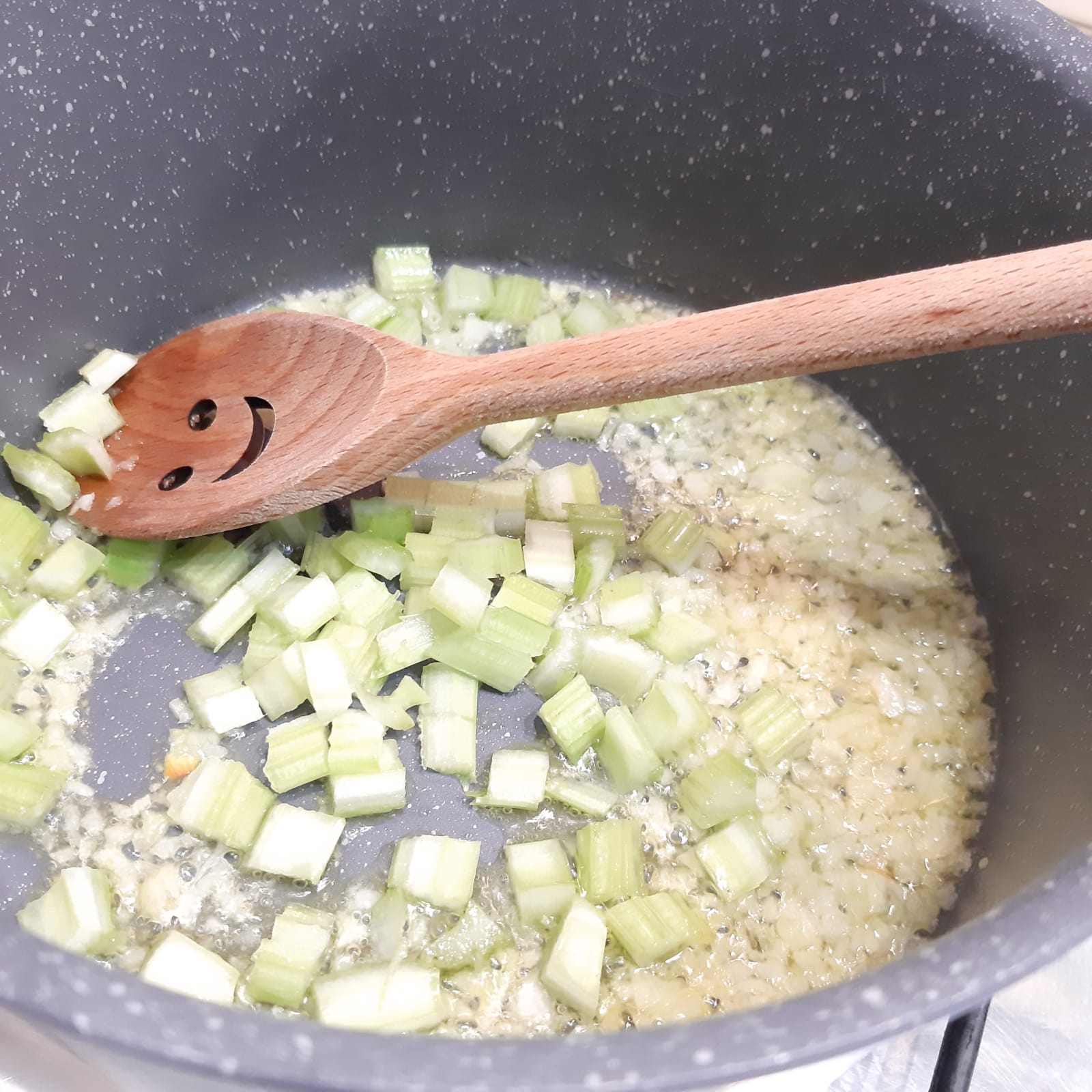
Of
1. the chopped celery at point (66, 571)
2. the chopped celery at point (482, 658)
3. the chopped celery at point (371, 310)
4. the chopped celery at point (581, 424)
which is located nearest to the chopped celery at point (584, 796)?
the chopped celery at point (482, 658)

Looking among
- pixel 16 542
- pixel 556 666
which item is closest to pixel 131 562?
pixel 16 542

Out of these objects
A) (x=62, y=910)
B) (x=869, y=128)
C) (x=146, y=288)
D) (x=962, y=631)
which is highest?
(x=146, y=288)

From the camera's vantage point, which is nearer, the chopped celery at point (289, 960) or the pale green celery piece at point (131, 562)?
the chopped celery at point (289, 960)

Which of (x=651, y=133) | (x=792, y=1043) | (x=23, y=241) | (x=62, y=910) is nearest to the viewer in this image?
(x=792, y=1043)

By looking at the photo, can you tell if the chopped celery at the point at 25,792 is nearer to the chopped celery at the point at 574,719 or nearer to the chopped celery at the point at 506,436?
the chopped celery at the point at 574,719

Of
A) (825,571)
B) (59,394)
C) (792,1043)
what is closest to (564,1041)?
(792,1043)

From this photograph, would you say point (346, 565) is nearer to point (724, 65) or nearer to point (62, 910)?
point (62, 910)
